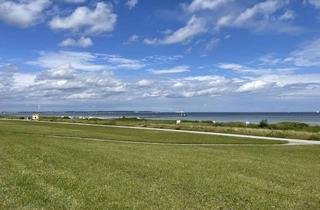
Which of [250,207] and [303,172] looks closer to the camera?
[250,207]

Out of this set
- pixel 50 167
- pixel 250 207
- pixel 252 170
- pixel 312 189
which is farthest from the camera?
pixel 252 170

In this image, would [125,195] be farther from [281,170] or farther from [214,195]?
[281,170]

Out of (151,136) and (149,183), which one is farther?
(151,136)

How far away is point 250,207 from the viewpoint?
9.45 meters

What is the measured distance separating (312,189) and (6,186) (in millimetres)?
7771

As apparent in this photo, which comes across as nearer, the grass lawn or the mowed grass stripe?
the grass lawn

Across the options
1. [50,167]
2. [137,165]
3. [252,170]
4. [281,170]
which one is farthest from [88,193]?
[281,170]

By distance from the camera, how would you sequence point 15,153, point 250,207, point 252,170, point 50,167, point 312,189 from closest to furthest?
1. point 250,207
2. point 312,189
3. point 50,167
4. point 252,170
5. point 15,153

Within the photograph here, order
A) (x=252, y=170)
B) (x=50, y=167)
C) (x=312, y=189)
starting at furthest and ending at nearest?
(x=252, y=170) → (x=50, y=167) → (x=312, y=189)

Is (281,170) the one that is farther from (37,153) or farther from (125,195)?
(37,153)

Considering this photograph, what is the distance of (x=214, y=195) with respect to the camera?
10.6m

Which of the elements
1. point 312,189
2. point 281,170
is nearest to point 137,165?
point 281,170

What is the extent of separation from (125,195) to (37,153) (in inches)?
375

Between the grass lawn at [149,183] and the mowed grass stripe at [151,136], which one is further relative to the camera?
the mowed grass stripe at [151,136]
